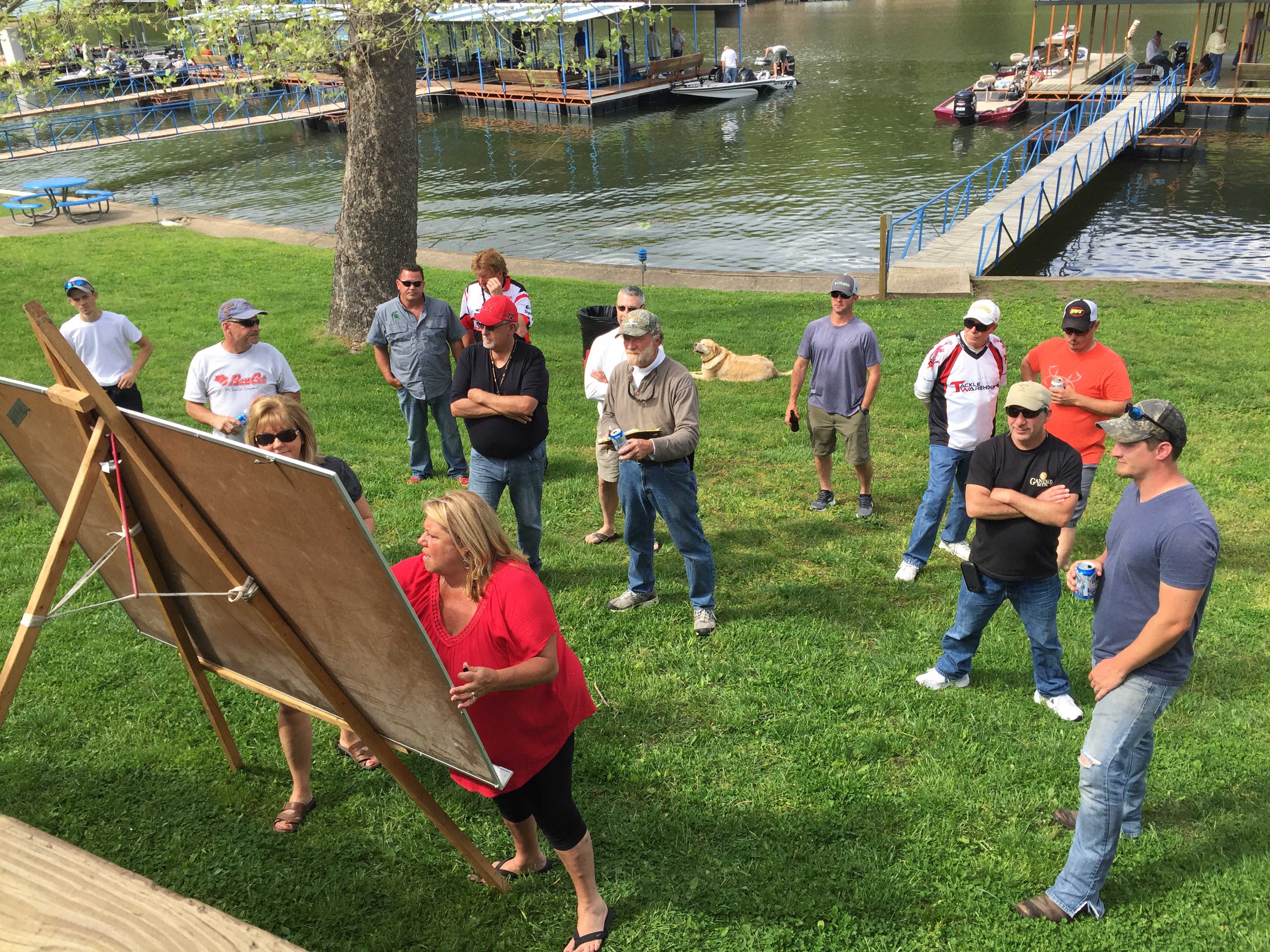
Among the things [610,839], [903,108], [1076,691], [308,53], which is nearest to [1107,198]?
[903,108]

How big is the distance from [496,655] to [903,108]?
38.7 metres

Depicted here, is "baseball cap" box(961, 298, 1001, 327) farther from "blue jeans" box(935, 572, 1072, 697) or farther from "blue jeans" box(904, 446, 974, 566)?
"blue jeans" box(935, 572, 1072, 697)

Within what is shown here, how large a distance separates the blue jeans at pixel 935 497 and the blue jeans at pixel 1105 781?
279 centimetres

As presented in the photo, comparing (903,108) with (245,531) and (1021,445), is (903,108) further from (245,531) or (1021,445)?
(245,531)

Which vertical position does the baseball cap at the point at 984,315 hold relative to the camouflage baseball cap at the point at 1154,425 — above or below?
below

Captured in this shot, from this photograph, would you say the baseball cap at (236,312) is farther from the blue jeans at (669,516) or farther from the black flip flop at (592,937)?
the black flip flop at (592,937)

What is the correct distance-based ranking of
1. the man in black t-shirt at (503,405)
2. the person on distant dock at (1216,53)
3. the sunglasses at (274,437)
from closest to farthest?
the sunglasses at (274,437) < the man in black t-shirt at (503,405) < the person on distant dock at (1216,53)

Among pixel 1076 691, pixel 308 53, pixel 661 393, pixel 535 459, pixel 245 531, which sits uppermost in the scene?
pixel 308 53

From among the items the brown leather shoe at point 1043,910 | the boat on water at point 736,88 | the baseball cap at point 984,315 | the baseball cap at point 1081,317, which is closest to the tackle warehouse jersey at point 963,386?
the baseball cap at point 984,315

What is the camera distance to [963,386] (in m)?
6.43

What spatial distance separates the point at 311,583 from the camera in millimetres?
2994

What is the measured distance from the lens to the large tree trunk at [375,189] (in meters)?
11.8

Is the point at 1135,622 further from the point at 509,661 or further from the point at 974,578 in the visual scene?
the point at 509,661

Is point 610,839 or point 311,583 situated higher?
point 311,583
